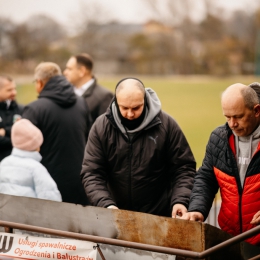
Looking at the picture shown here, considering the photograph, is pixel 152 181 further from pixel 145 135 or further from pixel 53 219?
pixel 53 219

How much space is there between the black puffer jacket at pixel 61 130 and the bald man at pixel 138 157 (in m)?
1.59

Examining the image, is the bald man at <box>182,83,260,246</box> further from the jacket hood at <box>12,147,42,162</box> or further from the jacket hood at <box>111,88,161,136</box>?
the jacket hood at <box>12,147,42,162</box>

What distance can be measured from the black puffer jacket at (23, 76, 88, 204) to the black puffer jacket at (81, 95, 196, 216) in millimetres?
1589

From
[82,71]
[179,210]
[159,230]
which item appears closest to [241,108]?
[159,230]

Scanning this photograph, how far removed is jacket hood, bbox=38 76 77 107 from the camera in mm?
5742

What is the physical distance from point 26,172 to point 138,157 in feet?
3.39

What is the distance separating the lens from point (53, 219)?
336 cm

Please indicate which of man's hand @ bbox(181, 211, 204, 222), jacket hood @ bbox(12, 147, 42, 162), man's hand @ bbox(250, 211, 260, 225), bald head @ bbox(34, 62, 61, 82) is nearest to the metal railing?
man's hand @ bbox(250, 211, 260, 225)

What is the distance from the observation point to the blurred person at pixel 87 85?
6.96 m

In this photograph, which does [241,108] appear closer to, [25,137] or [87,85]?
[25,137]

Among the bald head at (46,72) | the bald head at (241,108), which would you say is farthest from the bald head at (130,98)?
the bald head at (46,72)

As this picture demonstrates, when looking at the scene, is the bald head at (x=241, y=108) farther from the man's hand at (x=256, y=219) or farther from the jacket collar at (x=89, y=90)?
the jacket collar at (x=89, y=90)

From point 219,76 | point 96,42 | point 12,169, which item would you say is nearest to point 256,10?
point 219,76

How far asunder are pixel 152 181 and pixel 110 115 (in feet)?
1.96
